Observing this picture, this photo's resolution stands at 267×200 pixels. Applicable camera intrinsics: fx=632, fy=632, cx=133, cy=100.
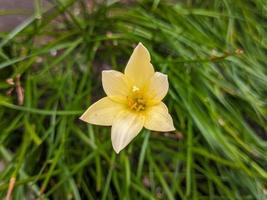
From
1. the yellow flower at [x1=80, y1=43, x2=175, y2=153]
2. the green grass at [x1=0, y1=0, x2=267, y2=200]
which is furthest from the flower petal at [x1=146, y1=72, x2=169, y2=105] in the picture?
the green grass at [x1=0, y1=0, x2=267, y2=200]

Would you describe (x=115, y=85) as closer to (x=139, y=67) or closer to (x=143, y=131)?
(x=139, y=67)

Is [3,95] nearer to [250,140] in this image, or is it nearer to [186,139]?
[186,139]

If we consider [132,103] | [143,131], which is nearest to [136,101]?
[132,103]

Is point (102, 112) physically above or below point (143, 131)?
above

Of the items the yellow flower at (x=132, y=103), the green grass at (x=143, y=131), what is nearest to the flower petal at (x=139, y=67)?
the yellow flower at (x=132, y=103)

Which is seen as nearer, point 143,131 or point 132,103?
point 132,103

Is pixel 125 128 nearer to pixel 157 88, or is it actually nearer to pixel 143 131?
pixel 157 88
